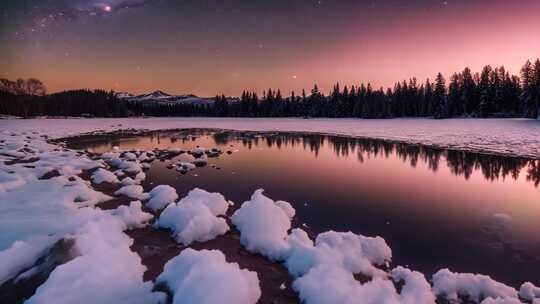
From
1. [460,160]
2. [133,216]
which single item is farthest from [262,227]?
[460,160]

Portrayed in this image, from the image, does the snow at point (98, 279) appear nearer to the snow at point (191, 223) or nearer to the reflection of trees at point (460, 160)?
the snow at point (191, 223)

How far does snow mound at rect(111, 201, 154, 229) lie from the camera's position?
20.7 ft

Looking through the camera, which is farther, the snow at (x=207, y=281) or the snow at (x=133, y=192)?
the snow at (x=133, y=192)

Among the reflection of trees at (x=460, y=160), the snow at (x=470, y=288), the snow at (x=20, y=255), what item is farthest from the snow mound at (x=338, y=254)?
the reflection of trees at (x=460, y=160)

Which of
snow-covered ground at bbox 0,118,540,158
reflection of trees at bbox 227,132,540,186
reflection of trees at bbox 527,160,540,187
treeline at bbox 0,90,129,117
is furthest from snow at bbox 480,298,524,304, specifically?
treeline at bbox 0,90,129,117

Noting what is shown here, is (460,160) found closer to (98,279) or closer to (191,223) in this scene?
(191,223)

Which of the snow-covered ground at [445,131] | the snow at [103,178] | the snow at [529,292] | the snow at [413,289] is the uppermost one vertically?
the snow-covered ground at [445,131]

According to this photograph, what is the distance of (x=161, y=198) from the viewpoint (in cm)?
789

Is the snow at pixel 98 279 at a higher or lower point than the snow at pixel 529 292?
higher

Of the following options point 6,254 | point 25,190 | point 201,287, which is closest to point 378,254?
point 201,287

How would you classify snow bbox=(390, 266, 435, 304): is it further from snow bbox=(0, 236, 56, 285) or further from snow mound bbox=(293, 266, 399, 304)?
snow bbox=(0, 236, 56, 285)

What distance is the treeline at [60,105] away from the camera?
269 ft

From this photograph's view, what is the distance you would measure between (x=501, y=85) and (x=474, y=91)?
4.94 metres

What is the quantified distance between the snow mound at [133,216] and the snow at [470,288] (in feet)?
19.8
